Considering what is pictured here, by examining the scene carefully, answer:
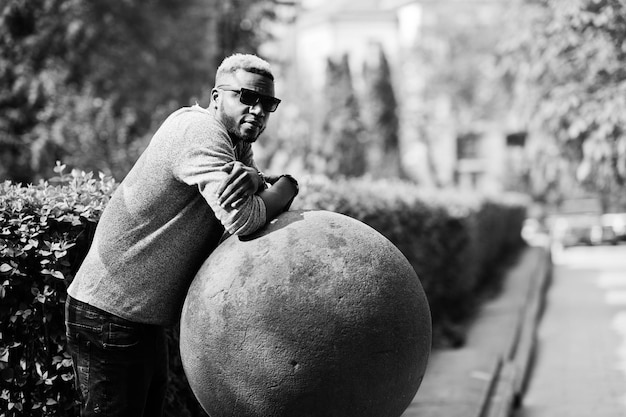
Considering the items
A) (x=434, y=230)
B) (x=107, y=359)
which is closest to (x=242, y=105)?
(x=107, y=359)

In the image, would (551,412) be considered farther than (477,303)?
No

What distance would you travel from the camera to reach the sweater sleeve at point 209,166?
11.9ft

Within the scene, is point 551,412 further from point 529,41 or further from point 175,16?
point 175,16

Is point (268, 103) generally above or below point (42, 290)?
above

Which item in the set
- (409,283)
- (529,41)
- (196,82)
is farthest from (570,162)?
(196,82)

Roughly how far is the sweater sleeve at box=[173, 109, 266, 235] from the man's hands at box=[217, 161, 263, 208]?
0.02 m

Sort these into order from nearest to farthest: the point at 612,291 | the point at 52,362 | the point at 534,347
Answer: the point at 52,362
the point at 534,347
the point at 612,291

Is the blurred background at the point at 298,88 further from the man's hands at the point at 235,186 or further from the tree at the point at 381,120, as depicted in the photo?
the man's hands at the point at 235,186

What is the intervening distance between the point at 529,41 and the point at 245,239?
1192cm

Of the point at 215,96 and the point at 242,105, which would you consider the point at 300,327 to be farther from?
the point at 215,96

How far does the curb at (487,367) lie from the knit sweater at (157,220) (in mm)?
3720

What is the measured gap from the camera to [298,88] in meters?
41.8

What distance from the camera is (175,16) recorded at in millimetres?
26141

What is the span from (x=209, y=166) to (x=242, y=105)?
43 cm
